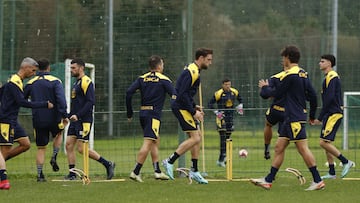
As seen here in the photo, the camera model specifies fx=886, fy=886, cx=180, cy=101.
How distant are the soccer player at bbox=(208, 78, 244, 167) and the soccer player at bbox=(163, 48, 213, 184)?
2.66 metres

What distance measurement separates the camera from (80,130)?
14648 millimetres

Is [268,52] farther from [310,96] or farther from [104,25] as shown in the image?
[310,96]

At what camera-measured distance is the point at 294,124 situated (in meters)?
12.3

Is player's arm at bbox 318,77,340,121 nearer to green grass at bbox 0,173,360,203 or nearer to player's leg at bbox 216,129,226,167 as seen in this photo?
green grass at bbox 0,173,360,203

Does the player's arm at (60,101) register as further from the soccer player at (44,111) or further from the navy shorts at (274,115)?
the navy shorts at (274,115)

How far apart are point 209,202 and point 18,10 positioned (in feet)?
29.0

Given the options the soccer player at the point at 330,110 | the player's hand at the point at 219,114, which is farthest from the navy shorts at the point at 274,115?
the player's hand at the point at 219,114

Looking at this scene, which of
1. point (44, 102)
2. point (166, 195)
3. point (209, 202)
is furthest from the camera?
point (44, 102)

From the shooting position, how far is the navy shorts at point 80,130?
47.7ft

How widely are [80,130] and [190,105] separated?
7.23ft

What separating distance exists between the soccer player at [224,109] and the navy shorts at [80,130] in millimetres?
2872

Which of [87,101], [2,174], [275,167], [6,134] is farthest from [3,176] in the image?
[275,167]

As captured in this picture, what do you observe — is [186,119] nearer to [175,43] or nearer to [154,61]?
[154,61]

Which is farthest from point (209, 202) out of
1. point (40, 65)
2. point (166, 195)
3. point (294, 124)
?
point (40, 65)
